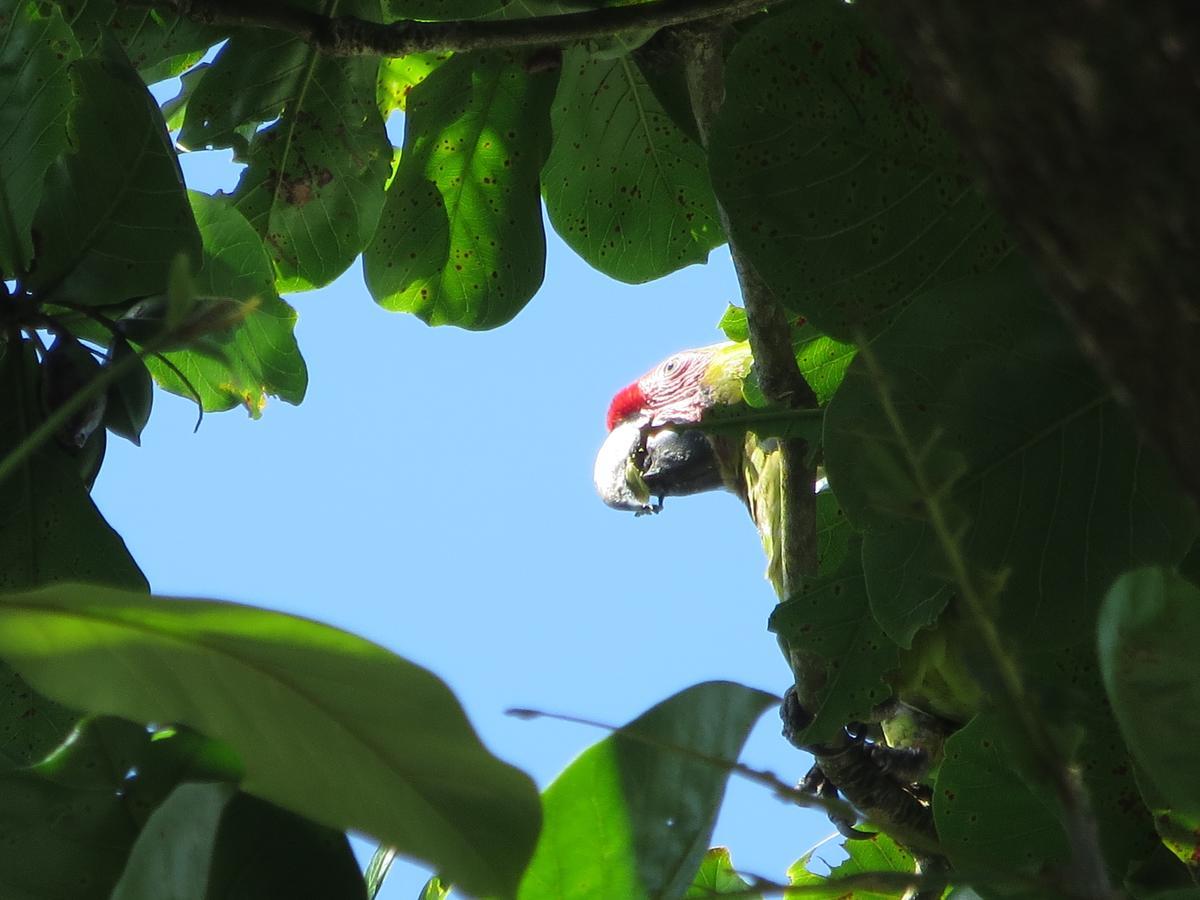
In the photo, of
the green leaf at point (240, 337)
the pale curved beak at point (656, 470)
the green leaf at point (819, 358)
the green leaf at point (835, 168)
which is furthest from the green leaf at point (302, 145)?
the pale curved beak at point (656, 470)

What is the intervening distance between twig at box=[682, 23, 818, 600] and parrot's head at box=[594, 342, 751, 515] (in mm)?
795

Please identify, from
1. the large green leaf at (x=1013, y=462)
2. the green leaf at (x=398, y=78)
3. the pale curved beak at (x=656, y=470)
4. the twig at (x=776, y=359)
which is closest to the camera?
the large green leaf at (x=1013, y=462)

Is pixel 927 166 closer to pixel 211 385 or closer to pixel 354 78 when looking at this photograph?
pixel 354 78

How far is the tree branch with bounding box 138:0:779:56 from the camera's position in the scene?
3.01 ft

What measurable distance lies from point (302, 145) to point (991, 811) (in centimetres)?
98

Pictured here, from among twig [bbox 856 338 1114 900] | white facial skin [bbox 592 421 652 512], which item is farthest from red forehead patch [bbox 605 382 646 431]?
twig [bbox 856 338 1114 900]

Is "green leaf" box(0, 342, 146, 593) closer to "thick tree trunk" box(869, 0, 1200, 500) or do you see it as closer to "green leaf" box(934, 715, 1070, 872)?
"green leaf" box(934, 715, 1070, 872)

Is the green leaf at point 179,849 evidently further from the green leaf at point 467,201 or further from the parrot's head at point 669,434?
the parrot's head at point 669,434

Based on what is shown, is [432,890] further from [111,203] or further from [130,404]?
[111,203]

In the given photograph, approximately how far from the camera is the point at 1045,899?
0.39 meters

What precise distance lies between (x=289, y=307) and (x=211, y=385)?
0.59 feet

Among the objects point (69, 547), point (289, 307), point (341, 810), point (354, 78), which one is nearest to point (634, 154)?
point (354, 78)

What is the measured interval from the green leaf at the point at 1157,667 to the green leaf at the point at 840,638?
0.44 meters

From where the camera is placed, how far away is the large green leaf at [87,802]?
0.54 m
